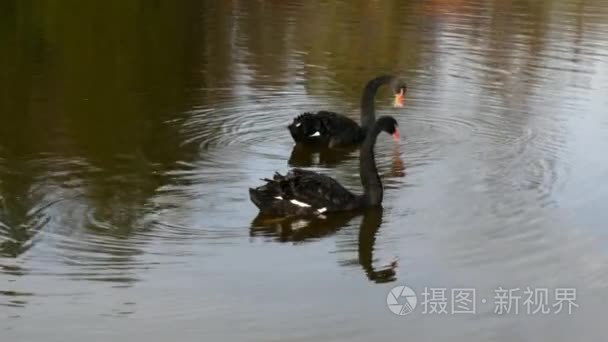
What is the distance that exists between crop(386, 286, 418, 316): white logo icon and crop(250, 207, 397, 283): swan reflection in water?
50 cm

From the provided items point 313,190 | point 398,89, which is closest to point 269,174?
point 313,190

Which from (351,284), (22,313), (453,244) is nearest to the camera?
(22,313)

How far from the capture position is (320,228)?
7.95 meters

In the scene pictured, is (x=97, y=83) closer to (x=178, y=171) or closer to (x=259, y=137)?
(x=259, y=137)

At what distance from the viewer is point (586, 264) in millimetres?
7191

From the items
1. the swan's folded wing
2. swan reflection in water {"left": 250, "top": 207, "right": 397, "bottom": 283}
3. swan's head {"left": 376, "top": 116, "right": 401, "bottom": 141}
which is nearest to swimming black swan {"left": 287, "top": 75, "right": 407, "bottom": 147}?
swan's head {"left": 376, "top": 116, "right": 401, "bottom": 141}

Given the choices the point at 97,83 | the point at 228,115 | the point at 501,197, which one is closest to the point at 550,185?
the point at 501,197

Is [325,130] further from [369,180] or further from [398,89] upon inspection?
[369,180]

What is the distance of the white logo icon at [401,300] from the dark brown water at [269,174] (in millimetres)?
80

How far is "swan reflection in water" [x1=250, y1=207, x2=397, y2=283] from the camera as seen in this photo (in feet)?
25.0

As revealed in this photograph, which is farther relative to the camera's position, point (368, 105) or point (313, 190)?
point (368, 105)

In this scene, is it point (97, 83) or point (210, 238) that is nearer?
point (210, 238)

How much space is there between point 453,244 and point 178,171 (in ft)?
9.60

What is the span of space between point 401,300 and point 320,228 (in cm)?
149
